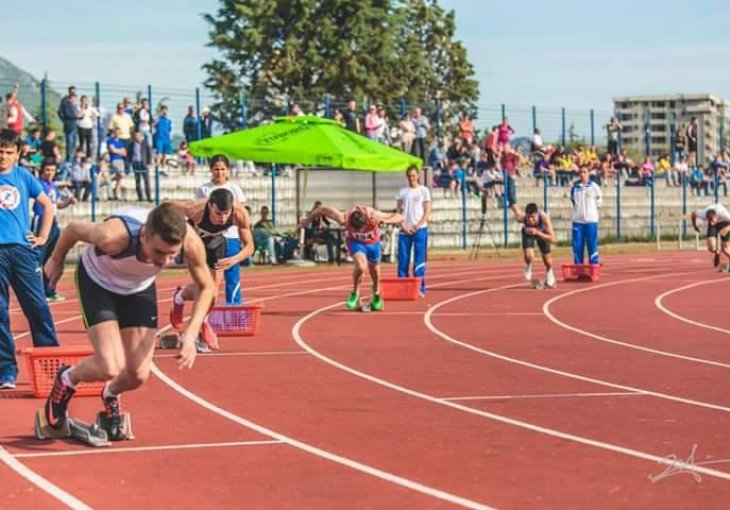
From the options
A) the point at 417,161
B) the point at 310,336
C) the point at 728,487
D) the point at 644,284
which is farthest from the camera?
the point at 417,161

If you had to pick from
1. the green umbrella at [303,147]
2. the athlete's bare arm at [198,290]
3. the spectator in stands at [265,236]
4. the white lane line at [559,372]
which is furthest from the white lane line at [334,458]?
the spectator in stands at [265,236]

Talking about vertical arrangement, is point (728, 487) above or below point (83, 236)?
below

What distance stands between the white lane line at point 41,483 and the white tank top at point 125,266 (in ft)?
3.66

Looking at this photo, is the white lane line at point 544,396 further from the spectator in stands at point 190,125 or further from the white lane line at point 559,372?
the spectator in stands at point 190,125

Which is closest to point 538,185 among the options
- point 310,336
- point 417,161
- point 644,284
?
point 417,161

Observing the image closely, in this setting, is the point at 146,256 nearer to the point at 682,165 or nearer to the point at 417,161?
the point at 417,161

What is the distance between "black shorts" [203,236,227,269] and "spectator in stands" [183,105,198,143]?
19.8 m

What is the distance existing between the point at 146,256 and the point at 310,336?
7.75 meters

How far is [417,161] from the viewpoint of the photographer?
2958cm

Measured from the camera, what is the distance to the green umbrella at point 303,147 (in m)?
27.3

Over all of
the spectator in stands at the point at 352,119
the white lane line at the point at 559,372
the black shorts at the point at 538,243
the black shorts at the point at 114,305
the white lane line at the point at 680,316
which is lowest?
the white lane line at the point at 680,316

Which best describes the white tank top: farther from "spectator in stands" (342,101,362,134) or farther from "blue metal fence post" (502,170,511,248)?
"blue metal fence post" (502,170,511,248)

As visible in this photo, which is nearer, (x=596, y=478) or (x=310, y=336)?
(x=596, y=478)

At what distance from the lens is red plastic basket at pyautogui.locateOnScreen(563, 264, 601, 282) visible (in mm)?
24984
